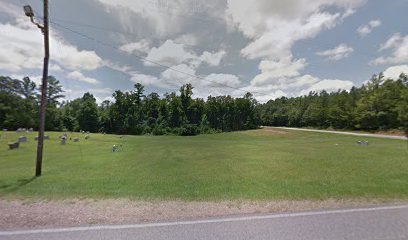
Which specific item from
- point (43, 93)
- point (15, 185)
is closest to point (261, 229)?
point (15, 185)

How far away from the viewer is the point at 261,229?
4.03 metres

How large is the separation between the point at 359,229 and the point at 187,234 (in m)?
3.16

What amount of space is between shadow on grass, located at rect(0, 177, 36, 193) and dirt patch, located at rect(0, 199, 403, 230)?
1214 mm

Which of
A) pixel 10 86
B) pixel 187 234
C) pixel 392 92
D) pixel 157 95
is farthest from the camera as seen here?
pixel 157 95

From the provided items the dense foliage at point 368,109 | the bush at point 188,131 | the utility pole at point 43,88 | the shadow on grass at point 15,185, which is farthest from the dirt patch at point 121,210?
the bush at point 188,131

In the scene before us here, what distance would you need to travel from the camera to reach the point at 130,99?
67375 mm

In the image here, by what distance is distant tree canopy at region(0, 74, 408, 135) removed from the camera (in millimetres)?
47531

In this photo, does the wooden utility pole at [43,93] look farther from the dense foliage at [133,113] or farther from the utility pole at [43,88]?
the dense foliage at [133,113]

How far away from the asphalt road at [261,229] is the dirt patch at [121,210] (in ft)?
1.03

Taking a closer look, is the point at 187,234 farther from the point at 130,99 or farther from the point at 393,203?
the point at 130,99

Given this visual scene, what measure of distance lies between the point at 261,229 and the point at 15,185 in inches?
302

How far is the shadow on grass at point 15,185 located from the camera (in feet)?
21.0

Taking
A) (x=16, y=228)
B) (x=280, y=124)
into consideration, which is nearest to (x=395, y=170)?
(x=16, y=228)

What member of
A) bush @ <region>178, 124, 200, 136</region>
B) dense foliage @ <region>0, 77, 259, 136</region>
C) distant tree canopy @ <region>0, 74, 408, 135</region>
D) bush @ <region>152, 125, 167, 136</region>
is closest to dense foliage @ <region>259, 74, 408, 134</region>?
distant tree canopy @ <region>0, 74, 408, 135</region>
